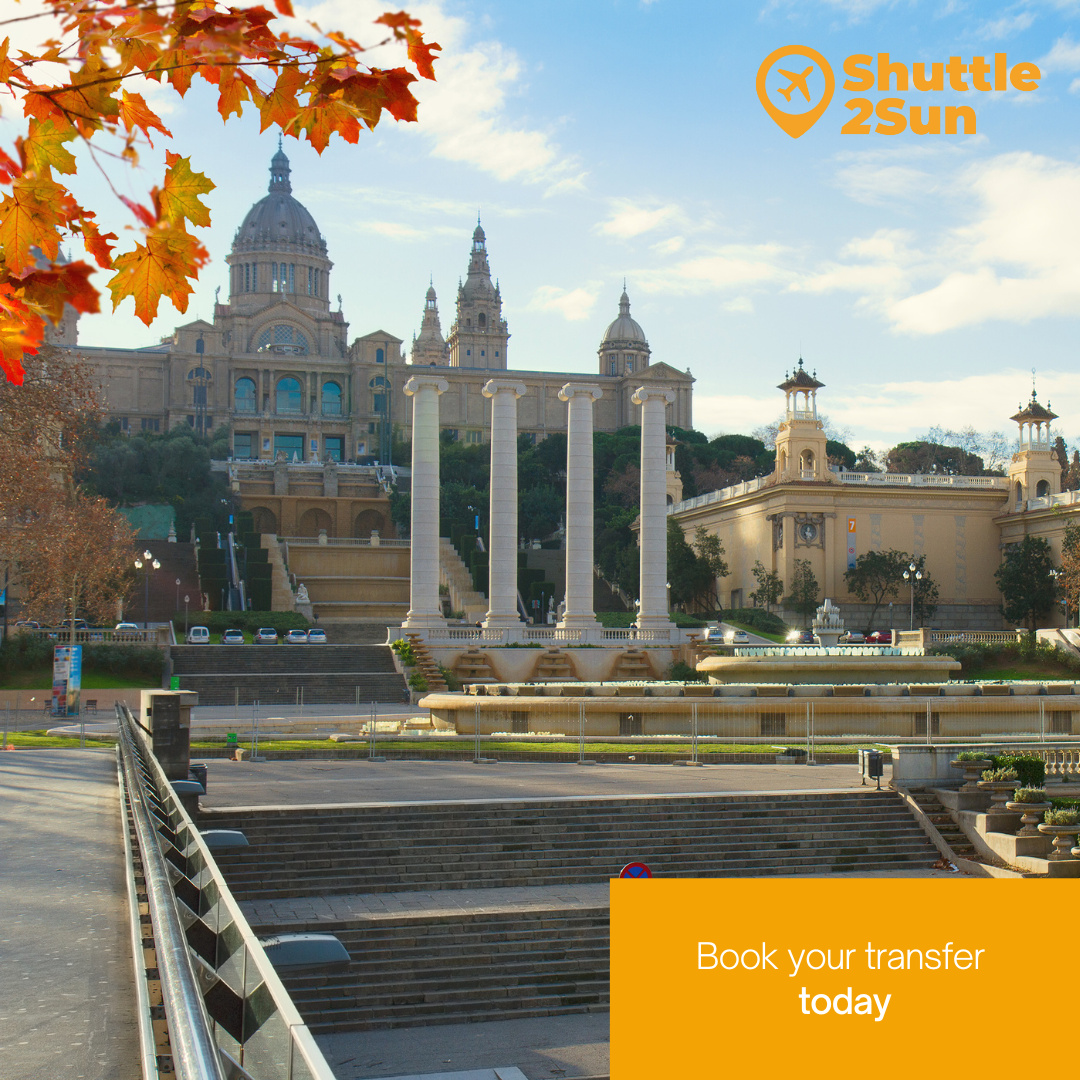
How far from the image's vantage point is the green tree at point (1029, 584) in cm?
8338

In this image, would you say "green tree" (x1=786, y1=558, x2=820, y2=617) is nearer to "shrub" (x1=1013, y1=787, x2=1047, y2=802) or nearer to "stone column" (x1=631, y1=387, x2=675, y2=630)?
"stone column" (x1=631, y1=387, x2=675, y2=630)

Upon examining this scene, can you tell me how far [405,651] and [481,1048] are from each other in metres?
45.0

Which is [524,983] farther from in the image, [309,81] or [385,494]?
[385,494]

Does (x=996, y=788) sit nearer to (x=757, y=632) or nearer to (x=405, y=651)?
(x=405, y=651)

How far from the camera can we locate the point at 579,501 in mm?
66812

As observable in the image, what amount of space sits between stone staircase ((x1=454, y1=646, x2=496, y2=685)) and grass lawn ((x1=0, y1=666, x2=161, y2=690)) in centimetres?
1425

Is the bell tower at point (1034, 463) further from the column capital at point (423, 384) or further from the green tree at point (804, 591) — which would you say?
the column capital at point (423, 384)

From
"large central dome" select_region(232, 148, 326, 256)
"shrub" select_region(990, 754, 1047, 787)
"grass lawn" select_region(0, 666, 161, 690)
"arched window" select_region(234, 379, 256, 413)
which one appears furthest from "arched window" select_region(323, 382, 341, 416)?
"shrub" select_region(990, 754, 1047, 787)

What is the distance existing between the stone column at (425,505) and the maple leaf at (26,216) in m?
58.3

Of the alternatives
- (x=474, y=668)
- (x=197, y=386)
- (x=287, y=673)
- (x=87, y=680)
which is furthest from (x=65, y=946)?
(x=197, y=386)

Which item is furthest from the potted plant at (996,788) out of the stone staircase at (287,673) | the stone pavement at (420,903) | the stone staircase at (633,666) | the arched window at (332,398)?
the arched window at (332,398)

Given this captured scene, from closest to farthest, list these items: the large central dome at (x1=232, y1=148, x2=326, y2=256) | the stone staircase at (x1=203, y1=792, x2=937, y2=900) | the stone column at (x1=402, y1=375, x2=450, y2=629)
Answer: the stone staircase at (x1=203, y1=792, x2=937, y2=900) → the stone column at (x1=402, y1=375, x2=450, y2=629) → the large central dome at (x1=232, y1=148, x2=326, y2=256)

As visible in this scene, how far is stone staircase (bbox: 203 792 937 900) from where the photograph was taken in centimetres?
2202

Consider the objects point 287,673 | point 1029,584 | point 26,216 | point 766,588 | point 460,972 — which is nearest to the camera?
point 26,216
